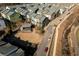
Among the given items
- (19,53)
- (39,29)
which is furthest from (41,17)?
(19,53)

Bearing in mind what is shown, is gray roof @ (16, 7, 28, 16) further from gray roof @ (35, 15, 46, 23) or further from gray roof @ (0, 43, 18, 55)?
gray roof @ (0, 43, 18, 55)

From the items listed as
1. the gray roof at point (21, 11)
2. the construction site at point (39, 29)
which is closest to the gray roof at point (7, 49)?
the construction site at point (39, 29)

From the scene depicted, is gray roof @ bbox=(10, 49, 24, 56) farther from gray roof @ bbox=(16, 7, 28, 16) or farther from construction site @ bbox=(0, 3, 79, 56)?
gray roof @ bbox=(16, 7, 28, 16)

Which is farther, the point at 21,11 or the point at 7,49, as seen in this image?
the point at 21,11

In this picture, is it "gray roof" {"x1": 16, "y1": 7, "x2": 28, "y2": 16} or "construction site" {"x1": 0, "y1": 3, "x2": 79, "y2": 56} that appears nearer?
"construction site" {"x1": 0, "y1": 3, "x2": 79, "y2": 56}

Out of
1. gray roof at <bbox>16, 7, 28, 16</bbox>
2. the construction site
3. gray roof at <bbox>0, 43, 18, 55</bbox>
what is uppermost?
gray roof at <bbox>16, 7, 28, 16</bbox>

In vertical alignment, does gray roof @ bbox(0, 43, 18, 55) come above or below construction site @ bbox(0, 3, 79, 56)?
below

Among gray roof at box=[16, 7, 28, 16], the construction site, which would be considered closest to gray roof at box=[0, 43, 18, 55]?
the construction site

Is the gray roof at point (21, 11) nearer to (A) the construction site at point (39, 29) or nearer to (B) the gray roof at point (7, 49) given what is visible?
(A) the construction site at point (39, 29)

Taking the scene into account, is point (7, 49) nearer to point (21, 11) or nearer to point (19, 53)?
point (19, 53)

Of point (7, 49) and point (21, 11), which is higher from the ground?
point (21, 11)

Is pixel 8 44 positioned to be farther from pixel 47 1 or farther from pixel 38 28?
pixel 47 1
